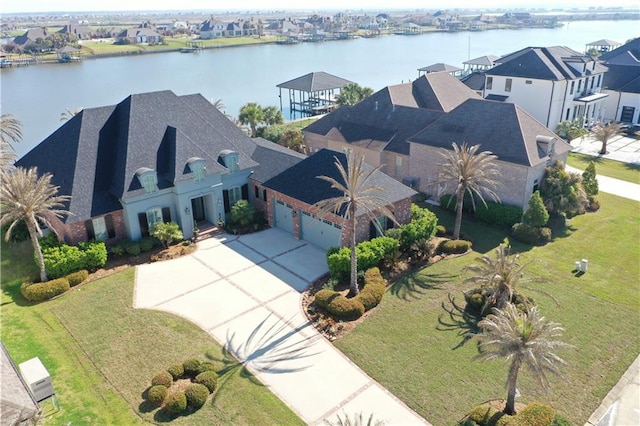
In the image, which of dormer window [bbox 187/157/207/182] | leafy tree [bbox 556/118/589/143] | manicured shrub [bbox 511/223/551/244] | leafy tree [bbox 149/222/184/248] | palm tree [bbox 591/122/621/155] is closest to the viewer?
leafy tree [bbox 149/222/184/248]

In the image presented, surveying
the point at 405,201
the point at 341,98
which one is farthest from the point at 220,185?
the point at 341,98

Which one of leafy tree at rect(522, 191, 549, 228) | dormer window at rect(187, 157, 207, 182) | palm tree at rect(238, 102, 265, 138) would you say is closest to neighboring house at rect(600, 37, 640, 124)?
leafy tree at rect(522, 191, 549, 228)

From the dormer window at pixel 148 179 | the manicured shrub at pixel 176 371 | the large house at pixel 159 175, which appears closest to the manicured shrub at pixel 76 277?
the large house at pixel 159 175

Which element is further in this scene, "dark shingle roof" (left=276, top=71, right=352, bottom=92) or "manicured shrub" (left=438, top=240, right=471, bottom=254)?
"dark shingle roof" (left=276, top=71, right=352, bottom=92)

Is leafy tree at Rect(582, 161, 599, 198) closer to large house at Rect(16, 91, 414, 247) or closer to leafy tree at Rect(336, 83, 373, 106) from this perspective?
large house at Rect(16, 91, 414, 247)

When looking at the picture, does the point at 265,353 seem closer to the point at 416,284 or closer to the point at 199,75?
the point at 416,284

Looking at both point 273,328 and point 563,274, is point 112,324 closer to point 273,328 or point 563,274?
point 273,328
